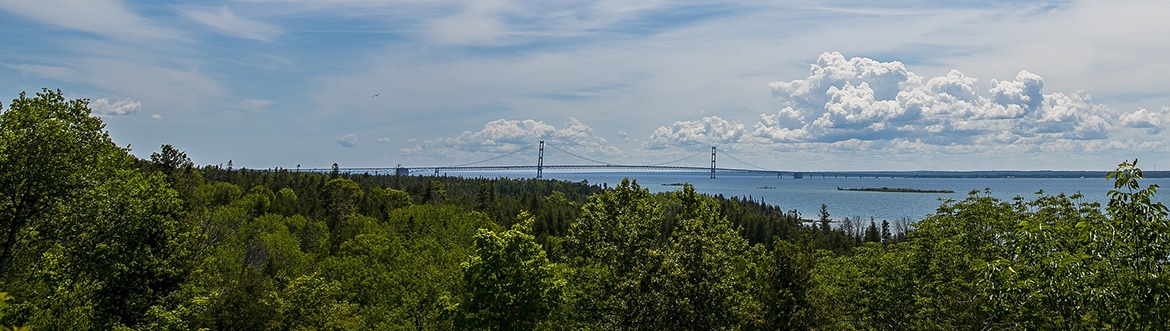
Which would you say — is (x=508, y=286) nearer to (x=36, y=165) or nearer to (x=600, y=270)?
(x=600, y=270)

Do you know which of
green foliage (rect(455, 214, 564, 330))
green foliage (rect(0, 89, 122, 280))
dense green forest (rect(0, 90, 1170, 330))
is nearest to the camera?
dense green forest (rect(0, 90, 1170, 330))

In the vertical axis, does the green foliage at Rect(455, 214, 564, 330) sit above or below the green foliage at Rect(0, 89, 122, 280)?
below

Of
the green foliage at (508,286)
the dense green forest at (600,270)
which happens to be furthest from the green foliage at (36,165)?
the green foliage at (508,286)

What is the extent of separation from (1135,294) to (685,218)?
14.2 m

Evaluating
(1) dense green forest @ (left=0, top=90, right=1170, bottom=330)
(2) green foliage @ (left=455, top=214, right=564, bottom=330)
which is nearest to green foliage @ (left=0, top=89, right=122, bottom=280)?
(1) dense green forest @ (left=0, top=90, right=1170, bottom=330)

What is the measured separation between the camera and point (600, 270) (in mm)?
21266

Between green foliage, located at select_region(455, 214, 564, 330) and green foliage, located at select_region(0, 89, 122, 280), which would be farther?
green foliage, located at select_region(455, 214, 564, 330)

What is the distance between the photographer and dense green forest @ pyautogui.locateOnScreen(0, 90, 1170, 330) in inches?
369

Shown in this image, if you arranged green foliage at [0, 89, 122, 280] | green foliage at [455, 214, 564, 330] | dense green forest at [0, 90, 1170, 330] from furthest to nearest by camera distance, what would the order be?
green foliage at [455, 214, 564, 330] → green foliage at [0, 89, 122, 280] → dense green forest at [0, 90, 1170, 330]

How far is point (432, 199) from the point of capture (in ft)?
322

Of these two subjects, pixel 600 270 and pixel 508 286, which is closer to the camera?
pixel 600 270

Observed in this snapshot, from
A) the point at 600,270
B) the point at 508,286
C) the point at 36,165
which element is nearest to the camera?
the point at 36,165

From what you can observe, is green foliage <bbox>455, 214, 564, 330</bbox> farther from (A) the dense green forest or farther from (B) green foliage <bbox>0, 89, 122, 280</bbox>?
(B) green foliage <bbox>0, 89, 122, 280</bbox>

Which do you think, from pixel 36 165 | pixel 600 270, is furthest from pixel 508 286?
pixel 36 165
